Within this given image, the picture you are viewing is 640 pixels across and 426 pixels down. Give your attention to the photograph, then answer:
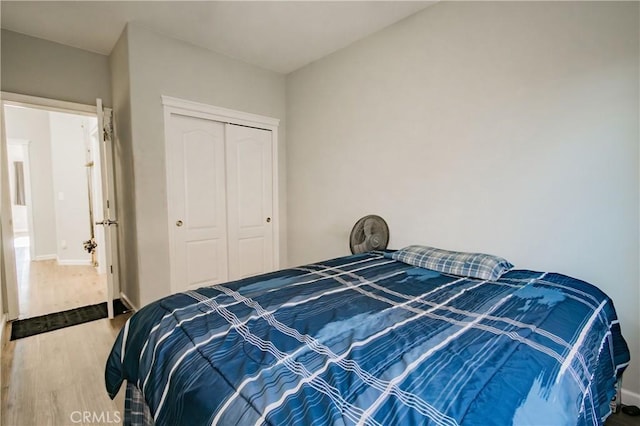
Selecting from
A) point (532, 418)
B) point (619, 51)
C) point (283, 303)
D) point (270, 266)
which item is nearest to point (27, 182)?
point (270, 266)

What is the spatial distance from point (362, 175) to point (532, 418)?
7.67 ft

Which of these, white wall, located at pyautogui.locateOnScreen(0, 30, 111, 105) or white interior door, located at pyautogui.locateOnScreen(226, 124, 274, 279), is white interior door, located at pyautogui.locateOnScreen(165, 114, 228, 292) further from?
white wall, located at pyautogui.locateOnScreen(0, 30, 111, 105)

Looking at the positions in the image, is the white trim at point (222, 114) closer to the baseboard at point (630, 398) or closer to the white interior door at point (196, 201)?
the white interior door at point (196, 201)

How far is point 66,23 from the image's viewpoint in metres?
2.51

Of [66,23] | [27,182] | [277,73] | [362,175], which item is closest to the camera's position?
[66,23]

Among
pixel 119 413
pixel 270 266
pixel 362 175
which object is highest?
pixel 362 175

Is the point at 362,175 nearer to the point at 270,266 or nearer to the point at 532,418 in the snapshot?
the point at 270,266

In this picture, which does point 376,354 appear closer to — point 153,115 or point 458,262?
point 458,262

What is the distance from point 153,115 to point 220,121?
0.67 m

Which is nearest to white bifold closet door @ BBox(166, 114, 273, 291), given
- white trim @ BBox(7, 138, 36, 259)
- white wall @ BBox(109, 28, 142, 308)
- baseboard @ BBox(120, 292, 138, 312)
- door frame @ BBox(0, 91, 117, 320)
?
white wall @ BBox(109, 28, 142, 308)

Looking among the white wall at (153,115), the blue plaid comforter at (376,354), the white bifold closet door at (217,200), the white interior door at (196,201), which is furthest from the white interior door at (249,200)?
the blue plaid comforter at (376,354)

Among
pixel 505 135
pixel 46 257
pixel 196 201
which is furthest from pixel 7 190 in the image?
pixel 505 135

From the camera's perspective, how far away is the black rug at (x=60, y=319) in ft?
8.53

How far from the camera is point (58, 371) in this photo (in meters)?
2.03
